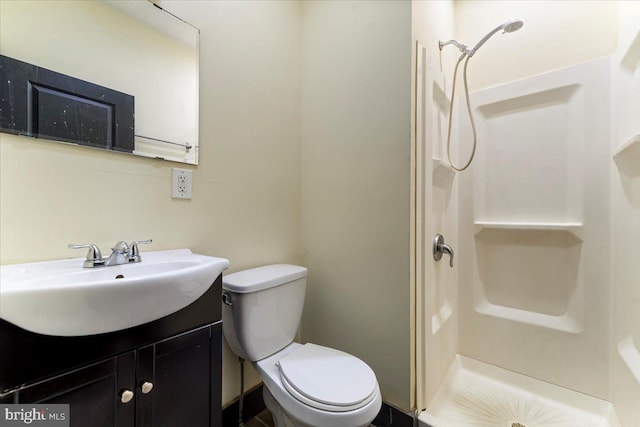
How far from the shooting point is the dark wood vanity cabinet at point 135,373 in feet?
1.74

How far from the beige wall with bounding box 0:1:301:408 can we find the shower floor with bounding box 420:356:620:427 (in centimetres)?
99

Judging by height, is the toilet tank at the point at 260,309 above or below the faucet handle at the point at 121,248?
below

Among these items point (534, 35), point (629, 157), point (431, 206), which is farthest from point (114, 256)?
point (534, 35)

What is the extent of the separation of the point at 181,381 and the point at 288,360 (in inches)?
17.8

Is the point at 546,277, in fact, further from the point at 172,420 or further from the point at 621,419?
the point at 172,420

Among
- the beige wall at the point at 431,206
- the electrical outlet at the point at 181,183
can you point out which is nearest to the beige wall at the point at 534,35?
the beige wall at the point at 431,206

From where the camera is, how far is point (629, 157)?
1.19m

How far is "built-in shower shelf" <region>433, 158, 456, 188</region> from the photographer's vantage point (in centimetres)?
140

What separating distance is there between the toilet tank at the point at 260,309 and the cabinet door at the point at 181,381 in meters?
0.23

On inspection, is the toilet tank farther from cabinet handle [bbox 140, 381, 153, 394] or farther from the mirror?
the mirror

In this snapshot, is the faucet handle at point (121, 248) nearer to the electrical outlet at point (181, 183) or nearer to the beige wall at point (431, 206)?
the electrical outlet at point (181, 183)

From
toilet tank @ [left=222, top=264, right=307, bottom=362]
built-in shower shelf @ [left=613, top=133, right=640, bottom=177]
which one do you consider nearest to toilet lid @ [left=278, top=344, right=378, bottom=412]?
toilet tank @ [left=222, top=264, right=307, bottom=362]

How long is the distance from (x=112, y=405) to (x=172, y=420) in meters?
0.18

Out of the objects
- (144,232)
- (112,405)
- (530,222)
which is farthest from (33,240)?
(530,222)
